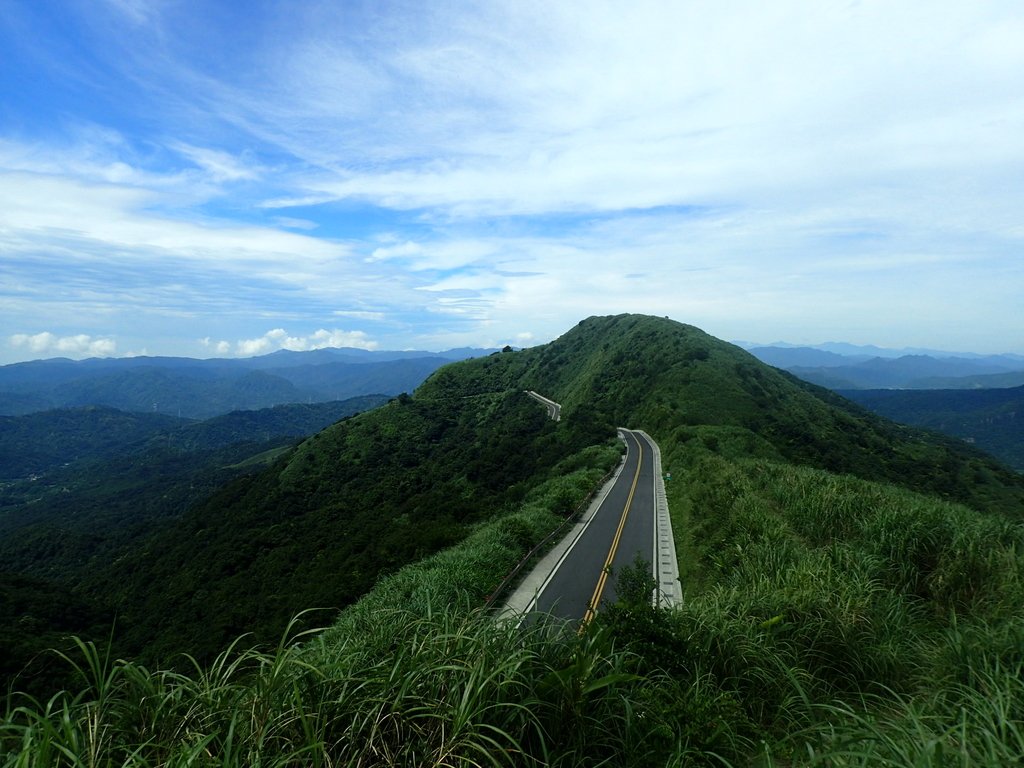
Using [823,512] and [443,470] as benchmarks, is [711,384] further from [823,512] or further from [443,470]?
[823,512]

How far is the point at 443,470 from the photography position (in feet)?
243

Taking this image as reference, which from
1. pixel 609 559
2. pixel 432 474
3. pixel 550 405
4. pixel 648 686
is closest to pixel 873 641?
pixel 648 686

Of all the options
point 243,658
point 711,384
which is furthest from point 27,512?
point 243,658

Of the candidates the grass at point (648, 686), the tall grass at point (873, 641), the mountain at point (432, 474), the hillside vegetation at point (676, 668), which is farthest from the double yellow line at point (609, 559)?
the mountain at point (432, 474)

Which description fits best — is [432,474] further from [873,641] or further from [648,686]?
[648,686]

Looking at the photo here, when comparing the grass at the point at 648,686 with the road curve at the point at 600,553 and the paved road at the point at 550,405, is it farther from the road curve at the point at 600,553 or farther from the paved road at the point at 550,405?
the paved road at the point at 550,405

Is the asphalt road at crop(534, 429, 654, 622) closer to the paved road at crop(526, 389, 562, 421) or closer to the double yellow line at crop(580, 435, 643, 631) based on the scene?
the double yellow line at crop(580, 435, 643, 631)

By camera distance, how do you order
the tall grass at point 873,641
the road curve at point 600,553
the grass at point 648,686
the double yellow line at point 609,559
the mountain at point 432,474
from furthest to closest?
the mountain at point 432,474 → the road curve at point 600,553 → the double yellow line at point 609,559 → the tall grass at point 873,641 → the grass at point 648,686

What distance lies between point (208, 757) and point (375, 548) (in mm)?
→ 34671

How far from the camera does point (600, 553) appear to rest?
25.0 meters

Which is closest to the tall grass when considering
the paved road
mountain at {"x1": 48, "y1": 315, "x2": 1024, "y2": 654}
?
mountain at {"x1": 48, "y1": 315, "x2": 1024, "y2": 654}

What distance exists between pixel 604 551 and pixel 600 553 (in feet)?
1.24

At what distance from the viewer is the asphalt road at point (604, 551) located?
19000 millimetres

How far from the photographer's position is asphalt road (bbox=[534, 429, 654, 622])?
19.0 meters
